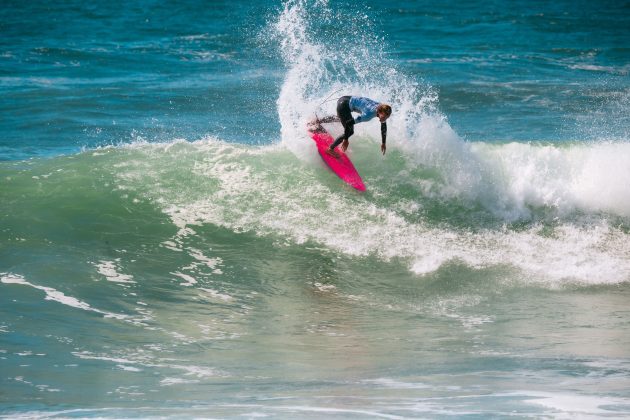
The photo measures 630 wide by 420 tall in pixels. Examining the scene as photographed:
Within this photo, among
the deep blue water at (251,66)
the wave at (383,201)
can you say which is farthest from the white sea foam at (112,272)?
the deep blue water at (251,66)

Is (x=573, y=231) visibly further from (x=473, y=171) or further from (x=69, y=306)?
(x=69, y=306)

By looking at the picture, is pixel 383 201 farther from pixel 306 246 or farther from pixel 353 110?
pixel 306 246

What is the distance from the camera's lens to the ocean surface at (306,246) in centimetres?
600

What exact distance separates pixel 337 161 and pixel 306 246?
1887mm

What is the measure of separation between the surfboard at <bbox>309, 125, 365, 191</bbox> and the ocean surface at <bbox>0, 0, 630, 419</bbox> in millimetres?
130

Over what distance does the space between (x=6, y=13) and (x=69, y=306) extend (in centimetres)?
2210

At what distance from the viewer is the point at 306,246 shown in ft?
34.8

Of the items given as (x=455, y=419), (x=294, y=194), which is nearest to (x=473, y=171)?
(x=294, y=194)

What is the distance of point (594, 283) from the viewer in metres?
9.63

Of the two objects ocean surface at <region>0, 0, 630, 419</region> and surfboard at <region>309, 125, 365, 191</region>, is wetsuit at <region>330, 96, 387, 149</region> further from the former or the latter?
ocean surface at <region>0, 0, 630, 419</region>

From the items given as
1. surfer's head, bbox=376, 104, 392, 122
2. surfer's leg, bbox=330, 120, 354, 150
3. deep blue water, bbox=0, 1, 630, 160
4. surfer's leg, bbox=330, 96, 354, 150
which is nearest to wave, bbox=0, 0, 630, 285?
surfer's leg, bbox=330, 120, 354, 150

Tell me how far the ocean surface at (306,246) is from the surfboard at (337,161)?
0.13m

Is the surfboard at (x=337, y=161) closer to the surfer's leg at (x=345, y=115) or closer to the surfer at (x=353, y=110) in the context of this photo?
the surfer at (x=353, y=110)

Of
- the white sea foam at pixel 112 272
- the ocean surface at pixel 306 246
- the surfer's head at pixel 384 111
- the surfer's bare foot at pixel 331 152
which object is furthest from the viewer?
the surfer's bare foot at pixel 331 152
